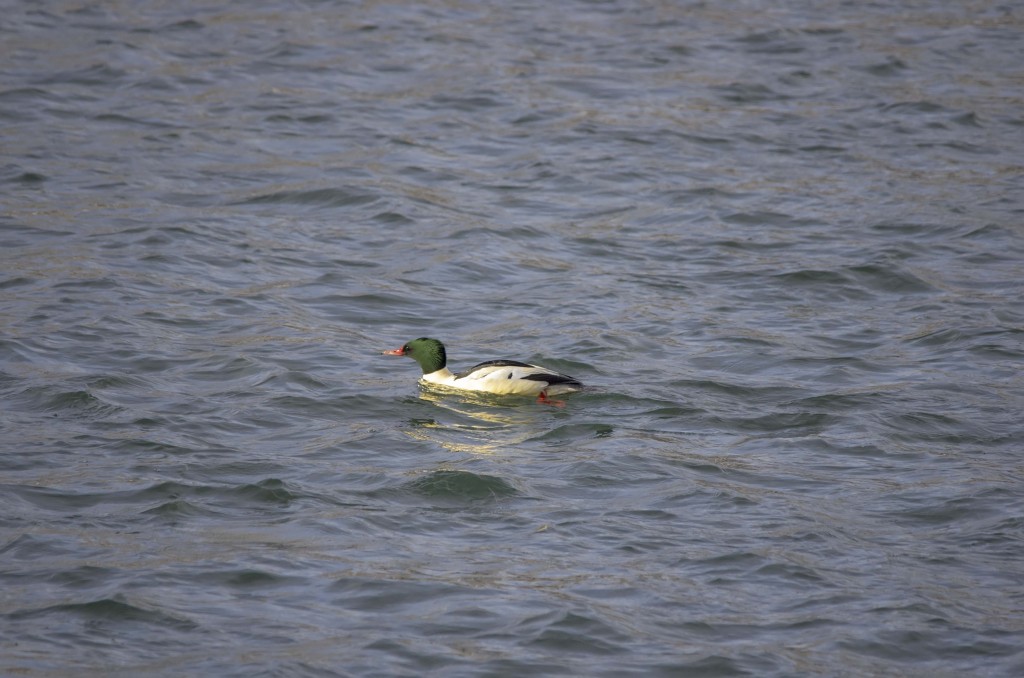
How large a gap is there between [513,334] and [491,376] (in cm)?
156

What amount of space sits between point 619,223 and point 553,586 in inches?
339

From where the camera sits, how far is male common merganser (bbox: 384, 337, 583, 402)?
11.7 m

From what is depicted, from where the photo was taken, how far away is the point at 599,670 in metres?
7.69

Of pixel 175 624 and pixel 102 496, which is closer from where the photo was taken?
pixel 175 624

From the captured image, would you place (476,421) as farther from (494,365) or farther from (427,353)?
(427,353)

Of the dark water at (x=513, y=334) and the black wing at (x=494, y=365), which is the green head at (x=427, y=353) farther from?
the dark water at (x=513, y=334)

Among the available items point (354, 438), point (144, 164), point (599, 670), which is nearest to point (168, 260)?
point (144, 164)

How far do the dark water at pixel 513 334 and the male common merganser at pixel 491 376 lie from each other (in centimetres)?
19

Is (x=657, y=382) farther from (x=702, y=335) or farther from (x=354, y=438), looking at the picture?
(x=354, y=438)

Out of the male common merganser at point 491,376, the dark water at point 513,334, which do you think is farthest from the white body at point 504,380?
the dark water at point 513,334

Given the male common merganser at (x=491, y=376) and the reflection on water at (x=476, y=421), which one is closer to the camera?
the reflection on water at (x=476, y=421)

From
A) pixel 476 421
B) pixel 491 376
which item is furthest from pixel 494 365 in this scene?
pixel 476 421

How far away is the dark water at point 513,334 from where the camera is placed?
27.0 ft

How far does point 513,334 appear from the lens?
44.1 feet
